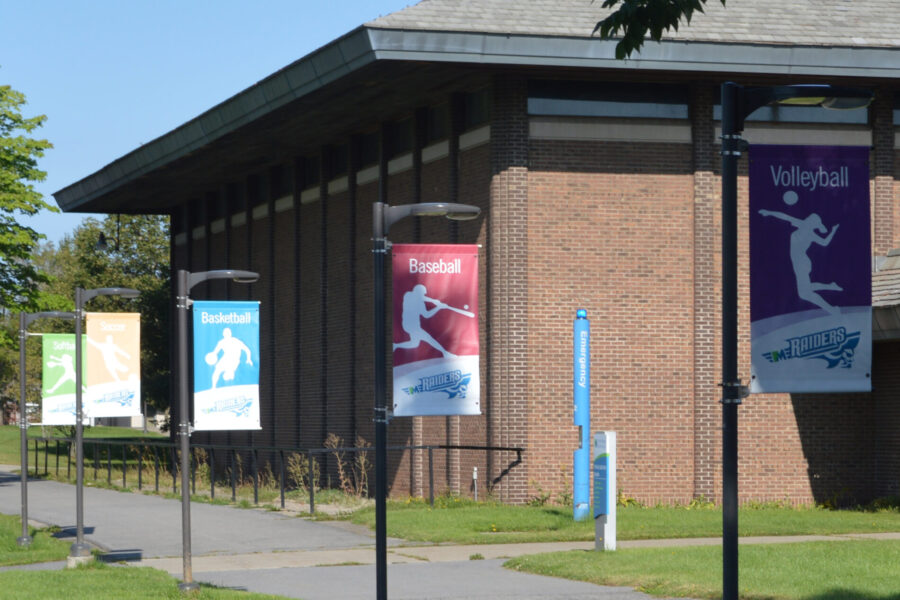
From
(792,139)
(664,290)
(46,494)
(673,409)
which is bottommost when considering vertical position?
(46,494)

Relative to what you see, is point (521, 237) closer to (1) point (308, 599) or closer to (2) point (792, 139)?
(2) point (792, 139)

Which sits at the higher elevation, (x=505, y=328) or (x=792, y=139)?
(x=792, y=139)

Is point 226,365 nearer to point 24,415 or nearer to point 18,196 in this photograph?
point 24,415

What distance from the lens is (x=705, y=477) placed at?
26500 mm

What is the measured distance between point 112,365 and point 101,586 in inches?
246

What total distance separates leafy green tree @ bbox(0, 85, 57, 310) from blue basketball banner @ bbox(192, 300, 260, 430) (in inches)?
965

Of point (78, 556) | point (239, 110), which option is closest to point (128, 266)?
point (239, 110)

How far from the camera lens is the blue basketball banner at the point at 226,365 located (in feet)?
53.6

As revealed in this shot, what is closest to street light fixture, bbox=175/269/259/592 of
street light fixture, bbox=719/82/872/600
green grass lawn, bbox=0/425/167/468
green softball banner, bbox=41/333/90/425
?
street light fixture, bbox=719/82/872/600

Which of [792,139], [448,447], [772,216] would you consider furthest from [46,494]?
[772,216]

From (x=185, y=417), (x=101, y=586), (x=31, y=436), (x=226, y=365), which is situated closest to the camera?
(x=101, y=586)

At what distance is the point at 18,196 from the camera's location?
3947 centimetres

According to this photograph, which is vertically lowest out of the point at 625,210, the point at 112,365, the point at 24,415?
the point at 24,415

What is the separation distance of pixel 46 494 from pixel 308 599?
20929 mm
